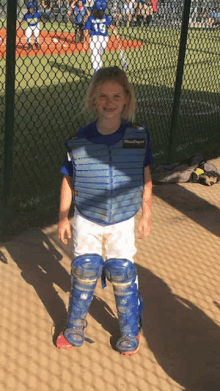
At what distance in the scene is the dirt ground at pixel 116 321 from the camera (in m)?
3.33

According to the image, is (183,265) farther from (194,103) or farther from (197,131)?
(194,103)

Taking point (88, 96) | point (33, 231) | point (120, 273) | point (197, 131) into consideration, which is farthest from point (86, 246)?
point (197, 131)

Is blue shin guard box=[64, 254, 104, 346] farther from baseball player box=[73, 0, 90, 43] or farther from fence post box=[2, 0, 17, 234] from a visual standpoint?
baseball player box=[73, 0, 90, 43]

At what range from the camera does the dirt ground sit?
131 inches

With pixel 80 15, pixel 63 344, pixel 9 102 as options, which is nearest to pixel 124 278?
pixel 63 344

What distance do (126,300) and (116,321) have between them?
515 millimetres

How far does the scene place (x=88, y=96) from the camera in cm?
324

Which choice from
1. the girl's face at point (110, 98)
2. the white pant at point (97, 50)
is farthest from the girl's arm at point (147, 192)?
the white pant at point (97, 50)

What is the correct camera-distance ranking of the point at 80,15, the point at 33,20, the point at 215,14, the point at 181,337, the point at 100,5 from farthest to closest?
the point at 33,20 < the point at 215,14 < the point at 80,15 < the point at 100,5 < the point at 181,337

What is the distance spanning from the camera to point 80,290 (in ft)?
11.1

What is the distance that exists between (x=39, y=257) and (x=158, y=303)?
110 cm

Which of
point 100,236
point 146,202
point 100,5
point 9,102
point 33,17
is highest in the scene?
point 100,5

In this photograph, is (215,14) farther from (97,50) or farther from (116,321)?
(116,321)

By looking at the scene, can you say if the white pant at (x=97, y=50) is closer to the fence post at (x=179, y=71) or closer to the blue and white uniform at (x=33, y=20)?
the blue and white uniform at (x=33, y=20)
